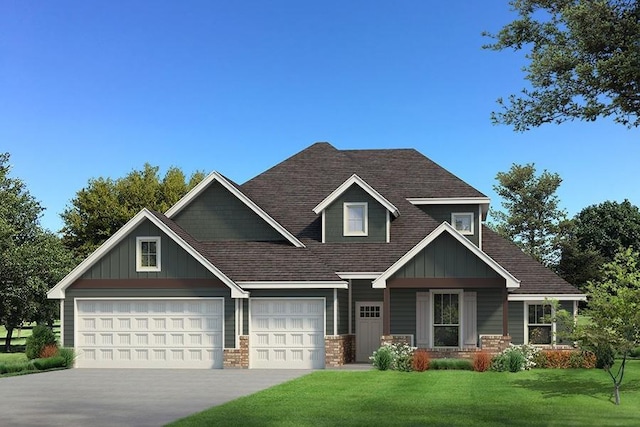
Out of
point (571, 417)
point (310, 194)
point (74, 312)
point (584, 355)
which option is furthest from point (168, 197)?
point (571, 417)

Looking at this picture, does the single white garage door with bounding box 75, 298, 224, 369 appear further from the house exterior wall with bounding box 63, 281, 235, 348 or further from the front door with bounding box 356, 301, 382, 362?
the front door with bounding box 356, 301, 382, 362

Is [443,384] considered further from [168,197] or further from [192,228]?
[168,197]

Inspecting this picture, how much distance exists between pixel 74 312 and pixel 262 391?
12.6m

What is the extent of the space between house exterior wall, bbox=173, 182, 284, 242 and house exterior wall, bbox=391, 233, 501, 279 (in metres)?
6.02

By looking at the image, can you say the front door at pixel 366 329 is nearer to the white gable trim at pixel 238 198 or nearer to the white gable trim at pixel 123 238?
the white gable trim at pixel 238 198

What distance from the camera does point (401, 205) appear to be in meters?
36.3

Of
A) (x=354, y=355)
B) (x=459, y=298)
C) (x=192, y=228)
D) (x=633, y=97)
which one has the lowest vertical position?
(x=354, y=355)

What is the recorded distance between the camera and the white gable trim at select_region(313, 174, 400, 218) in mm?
33844

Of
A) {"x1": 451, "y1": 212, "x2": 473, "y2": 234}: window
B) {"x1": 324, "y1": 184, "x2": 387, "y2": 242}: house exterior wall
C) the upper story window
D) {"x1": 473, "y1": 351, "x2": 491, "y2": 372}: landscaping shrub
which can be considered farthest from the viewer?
{"x1": 451, "y1": 212, "x2": 473, "y2": 234}: window

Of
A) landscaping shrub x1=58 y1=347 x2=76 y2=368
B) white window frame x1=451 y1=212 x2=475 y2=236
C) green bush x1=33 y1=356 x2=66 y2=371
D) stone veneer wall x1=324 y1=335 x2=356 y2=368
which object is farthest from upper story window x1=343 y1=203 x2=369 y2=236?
green bush x1=33 y1=356 x2=66 y2=371

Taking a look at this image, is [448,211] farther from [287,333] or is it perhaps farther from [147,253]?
[147,253]

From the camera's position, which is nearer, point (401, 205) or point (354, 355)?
point (354, 355)

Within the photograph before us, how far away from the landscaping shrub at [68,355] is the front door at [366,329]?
1104 cm

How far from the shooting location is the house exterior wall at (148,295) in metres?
30.9
